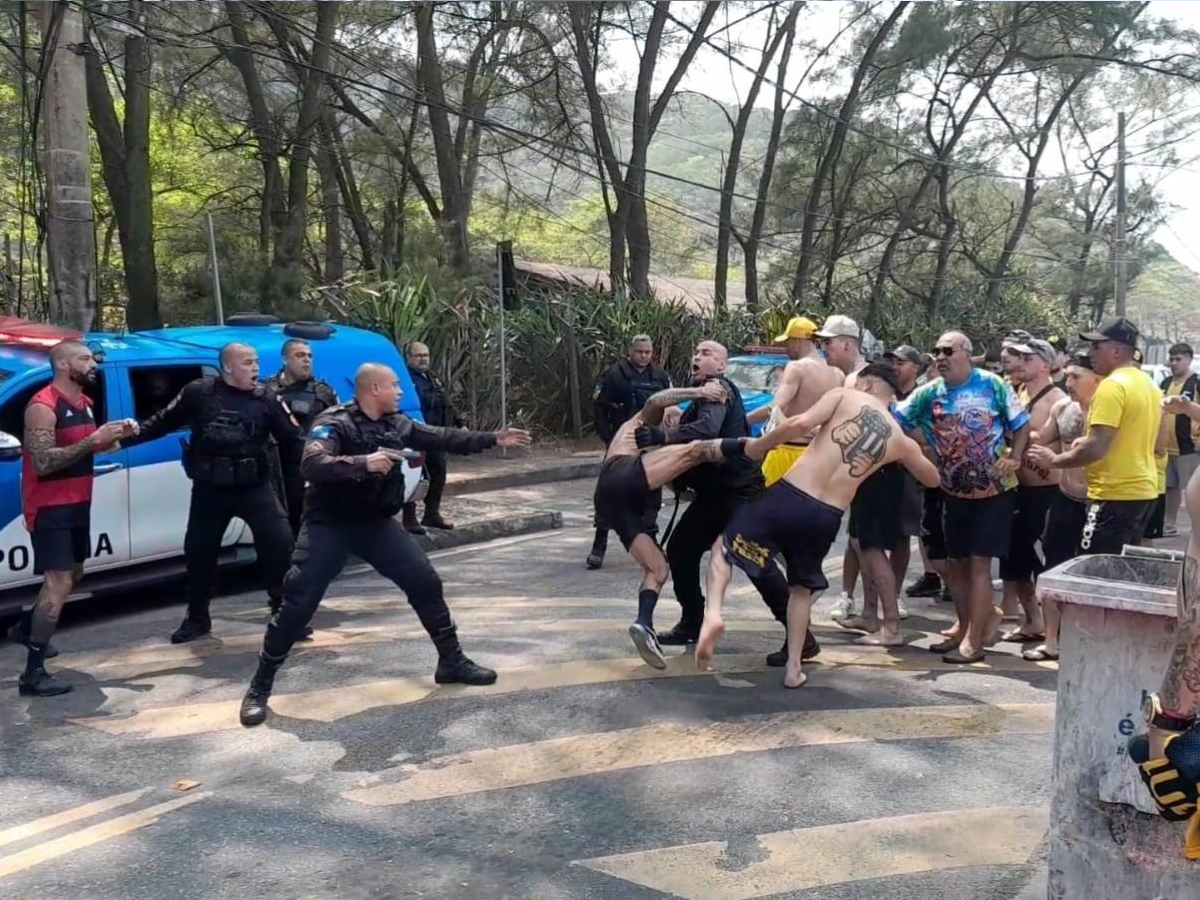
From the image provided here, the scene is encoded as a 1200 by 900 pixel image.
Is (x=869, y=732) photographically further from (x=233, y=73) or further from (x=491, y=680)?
(x=233, y=73)

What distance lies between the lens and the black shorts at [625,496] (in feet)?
19.6

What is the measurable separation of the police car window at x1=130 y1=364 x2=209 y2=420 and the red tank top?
59.0 inches

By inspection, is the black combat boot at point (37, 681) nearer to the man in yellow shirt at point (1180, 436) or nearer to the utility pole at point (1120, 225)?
the man in yellow shirt at point (1180, 436)

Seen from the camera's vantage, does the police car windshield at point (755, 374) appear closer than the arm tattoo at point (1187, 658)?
No

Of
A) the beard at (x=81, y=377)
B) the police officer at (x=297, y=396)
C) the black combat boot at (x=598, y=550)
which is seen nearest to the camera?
the beard at (x=81, y=377)

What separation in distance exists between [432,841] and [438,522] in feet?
21.6

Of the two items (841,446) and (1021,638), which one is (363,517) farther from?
(1021,638)

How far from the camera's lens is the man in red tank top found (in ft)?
18.7

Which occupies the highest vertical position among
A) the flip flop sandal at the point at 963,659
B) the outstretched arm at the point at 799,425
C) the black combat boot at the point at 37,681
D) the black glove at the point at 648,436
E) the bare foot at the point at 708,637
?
the outstretched arm at the point at 799,425

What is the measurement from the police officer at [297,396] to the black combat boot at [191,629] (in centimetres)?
125

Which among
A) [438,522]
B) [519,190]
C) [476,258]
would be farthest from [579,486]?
[519,190]

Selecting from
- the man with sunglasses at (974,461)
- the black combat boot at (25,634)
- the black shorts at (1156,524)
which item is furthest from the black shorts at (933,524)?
the black combat boot at (25,634)

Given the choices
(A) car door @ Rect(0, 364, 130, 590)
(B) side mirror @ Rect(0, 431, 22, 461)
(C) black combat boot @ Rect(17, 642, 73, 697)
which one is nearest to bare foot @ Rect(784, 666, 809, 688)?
(C) black combat boot @ Rect(17, 642, 73, 697)

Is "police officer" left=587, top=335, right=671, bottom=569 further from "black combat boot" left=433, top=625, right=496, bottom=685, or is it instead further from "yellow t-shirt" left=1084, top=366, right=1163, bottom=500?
"yellow t-shirt" left=1084, top=366, right=1163, bottom=500
